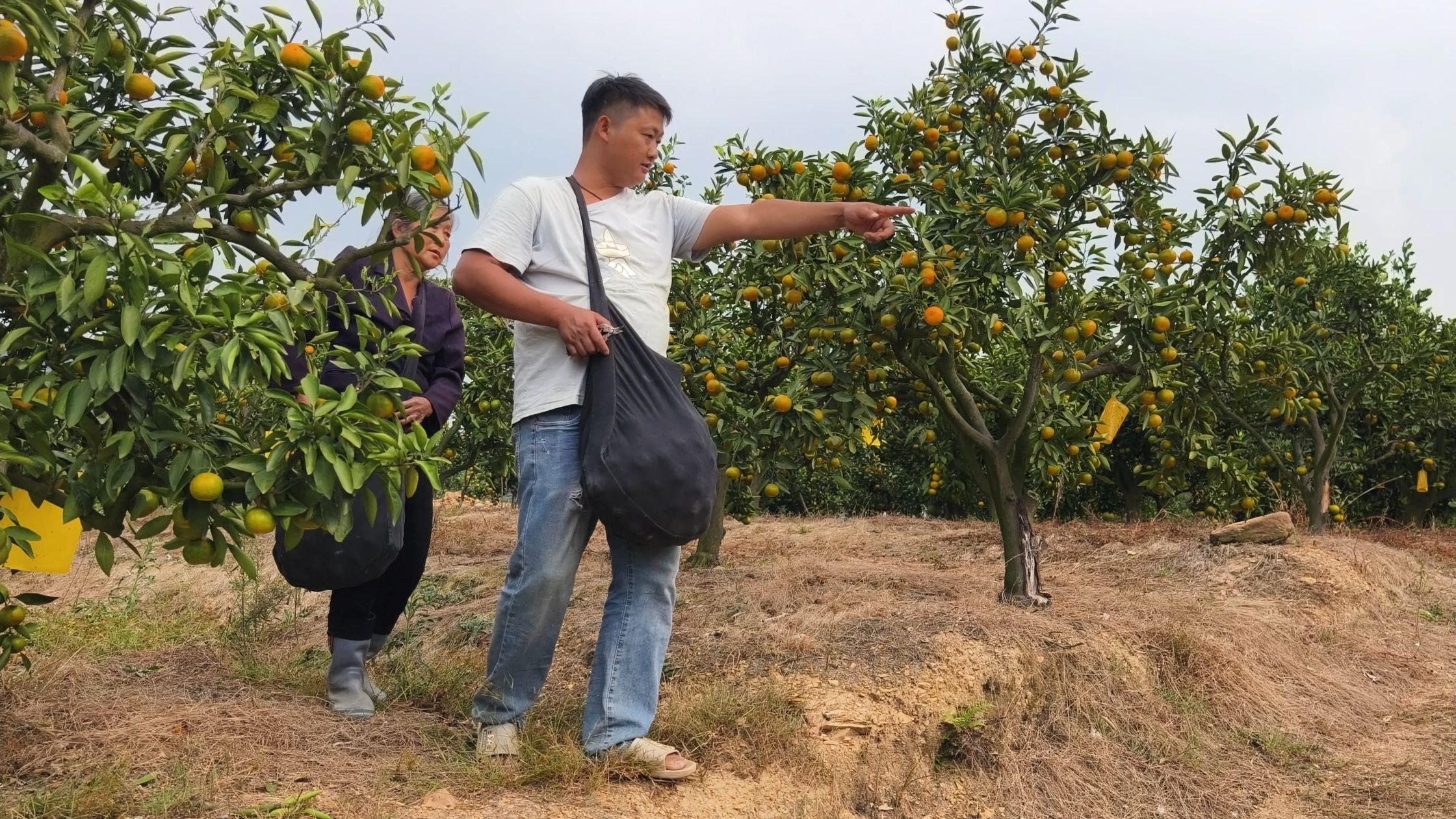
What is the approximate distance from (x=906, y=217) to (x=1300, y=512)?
24.1ft

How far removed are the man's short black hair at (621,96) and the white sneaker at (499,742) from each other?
1.66 m

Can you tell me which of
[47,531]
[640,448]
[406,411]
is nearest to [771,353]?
[406,411]

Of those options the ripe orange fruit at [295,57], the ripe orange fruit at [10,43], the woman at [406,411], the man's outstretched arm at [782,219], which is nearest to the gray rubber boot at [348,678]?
the woman at [406,411]

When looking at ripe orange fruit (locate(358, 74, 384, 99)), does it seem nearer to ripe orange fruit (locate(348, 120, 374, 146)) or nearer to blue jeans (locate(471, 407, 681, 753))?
ripe orange fruit (locate(348, 120, 374, 146))

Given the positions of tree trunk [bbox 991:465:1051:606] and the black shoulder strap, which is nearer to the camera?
the black shoulder strap

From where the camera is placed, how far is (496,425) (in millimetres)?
6102

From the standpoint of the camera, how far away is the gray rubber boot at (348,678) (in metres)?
3.46

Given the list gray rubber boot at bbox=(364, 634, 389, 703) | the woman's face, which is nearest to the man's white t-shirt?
the woman's face

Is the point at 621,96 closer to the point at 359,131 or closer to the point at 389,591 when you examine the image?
the point at 359,131

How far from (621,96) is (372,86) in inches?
34.7

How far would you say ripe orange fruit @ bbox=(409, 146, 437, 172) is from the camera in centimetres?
226

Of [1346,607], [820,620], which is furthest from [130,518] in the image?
[1346,607]

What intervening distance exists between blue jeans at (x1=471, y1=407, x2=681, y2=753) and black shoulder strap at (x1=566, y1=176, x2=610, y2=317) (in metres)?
0.29

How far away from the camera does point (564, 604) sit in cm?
292
